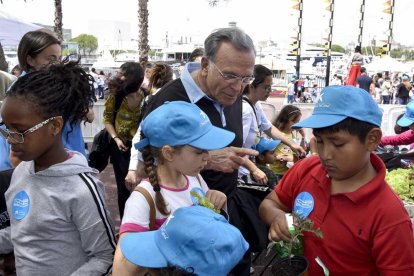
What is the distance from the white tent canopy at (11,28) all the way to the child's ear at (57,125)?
22.5 ft

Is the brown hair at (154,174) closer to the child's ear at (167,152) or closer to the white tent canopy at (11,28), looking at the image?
the child's ear at (167,152)

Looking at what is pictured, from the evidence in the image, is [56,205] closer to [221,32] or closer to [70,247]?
[70,247]

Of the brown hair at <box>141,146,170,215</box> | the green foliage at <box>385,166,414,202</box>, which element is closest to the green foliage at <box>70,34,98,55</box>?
the green foliage at <box>385,166,414,202</box>

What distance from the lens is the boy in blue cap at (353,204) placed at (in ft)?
5.53

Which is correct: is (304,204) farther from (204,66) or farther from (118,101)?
(118,101)

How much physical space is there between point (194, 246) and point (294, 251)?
572mm

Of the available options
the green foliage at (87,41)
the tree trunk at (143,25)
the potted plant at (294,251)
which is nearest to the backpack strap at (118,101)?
the potted plant at (294,251)

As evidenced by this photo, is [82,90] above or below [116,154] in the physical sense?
above

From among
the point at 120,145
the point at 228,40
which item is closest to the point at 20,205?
the point at 228,40

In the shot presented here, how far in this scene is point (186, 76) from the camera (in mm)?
2709

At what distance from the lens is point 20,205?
190 centimetres

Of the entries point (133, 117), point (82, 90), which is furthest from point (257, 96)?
point (82, 90)

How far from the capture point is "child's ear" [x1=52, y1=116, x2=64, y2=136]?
1.98 metres

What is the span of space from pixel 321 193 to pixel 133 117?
11.1 feet
